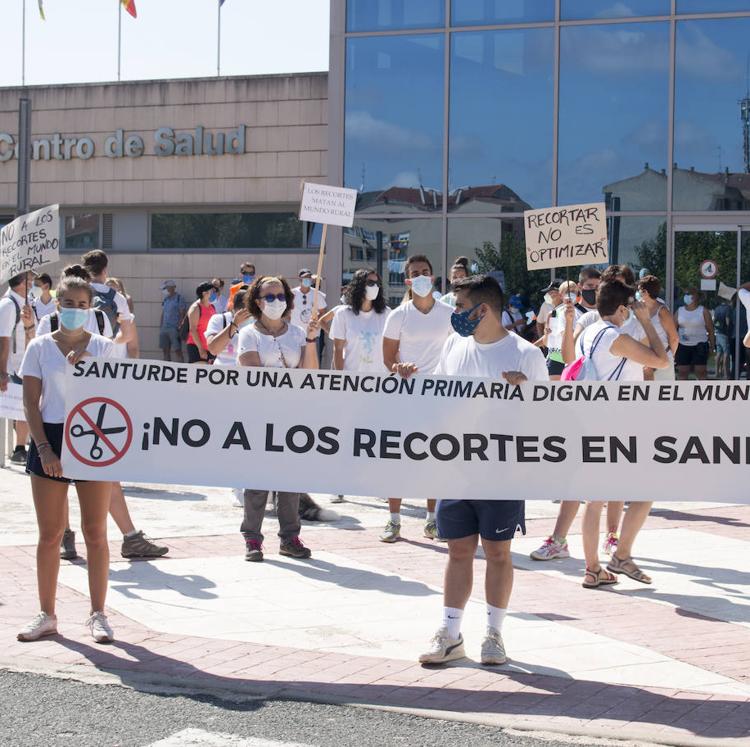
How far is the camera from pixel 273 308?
28.9 feet

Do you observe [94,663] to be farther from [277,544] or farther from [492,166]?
[492,166]

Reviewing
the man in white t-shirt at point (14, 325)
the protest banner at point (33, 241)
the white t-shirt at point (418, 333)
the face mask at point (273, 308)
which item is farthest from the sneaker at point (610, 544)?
the protest banner at point (33, 241)

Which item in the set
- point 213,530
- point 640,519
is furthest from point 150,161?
point 640,519

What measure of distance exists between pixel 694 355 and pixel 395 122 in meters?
5.91

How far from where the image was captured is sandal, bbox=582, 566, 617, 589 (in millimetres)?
7965

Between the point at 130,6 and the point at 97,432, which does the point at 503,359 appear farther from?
the point at 130,6

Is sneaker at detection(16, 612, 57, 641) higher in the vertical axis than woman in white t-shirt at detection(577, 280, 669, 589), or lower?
lower

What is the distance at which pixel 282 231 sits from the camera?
82.2 ft

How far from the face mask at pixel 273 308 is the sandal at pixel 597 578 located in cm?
267

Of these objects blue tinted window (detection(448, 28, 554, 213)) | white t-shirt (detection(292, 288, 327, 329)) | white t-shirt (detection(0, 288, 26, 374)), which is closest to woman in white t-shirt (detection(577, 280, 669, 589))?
white t-shirt (detection(0, 288, 26, 374))

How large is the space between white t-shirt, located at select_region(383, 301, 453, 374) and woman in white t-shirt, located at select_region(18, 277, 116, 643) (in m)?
3.43

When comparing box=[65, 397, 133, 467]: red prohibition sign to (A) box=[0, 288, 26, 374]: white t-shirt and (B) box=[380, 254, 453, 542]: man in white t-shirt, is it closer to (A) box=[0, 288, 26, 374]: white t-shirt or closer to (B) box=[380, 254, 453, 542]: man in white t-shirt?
(B) box=[380, 254, 453, 542]: man in white t-shirt

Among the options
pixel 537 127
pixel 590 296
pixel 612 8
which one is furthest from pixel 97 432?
pixel 612 8

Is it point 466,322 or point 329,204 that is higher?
point 329,204
